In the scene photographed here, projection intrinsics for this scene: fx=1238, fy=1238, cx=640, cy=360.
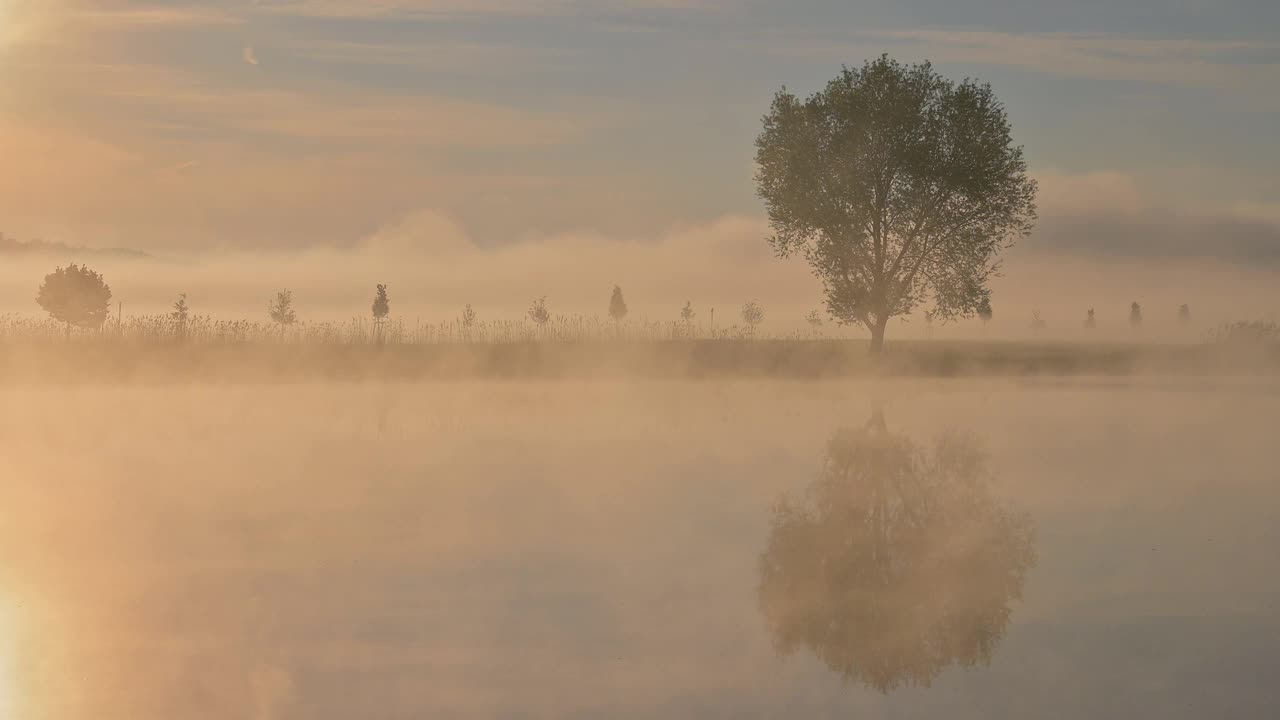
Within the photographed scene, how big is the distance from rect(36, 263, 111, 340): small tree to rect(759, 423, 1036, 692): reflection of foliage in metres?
72.7

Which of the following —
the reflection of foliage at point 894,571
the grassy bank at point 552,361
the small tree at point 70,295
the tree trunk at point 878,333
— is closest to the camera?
the reflection of foliage at point 894,571

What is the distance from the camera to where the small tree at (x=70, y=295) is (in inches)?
3238

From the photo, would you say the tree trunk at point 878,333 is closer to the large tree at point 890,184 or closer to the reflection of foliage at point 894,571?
the large tree at point 890,184

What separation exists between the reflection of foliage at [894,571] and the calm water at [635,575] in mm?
58

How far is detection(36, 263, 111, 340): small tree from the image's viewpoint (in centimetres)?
8225

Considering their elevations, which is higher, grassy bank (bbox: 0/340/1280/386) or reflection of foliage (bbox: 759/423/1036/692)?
grassy bank (bbox: 0/340/1280/386)

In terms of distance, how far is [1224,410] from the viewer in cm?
3847

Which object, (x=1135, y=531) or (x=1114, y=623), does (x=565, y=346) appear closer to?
(x=1135, y=531)

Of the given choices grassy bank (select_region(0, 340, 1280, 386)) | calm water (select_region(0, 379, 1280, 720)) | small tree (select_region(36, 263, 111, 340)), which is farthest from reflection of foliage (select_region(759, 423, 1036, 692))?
small tree (select_region(36, 263, 111, 340))

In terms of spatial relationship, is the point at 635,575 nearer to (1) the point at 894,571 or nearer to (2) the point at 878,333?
(1) the point at 894,571

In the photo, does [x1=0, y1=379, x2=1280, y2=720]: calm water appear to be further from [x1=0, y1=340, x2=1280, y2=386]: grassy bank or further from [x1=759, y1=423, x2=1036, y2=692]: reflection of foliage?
[x1=0, y1=340, x2=1280, y2=386]: grassy bank

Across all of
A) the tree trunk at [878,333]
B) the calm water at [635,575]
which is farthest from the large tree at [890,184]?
the calm water at [635,575]

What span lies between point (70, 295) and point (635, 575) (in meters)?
Answer: 78.5

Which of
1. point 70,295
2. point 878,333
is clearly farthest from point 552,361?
point 70,295
